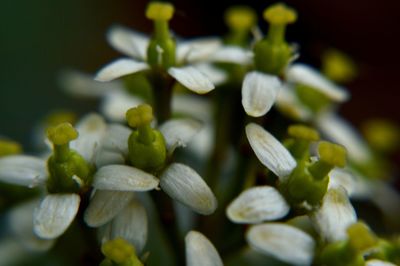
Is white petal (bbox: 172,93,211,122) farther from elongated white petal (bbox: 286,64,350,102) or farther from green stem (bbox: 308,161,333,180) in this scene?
green stem (bbox: 308,161,333,180)

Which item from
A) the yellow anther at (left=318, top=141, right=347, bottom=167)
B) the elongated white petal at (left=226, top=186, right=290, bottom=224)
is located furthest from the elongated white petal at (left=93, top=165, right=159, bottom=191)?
the yellow anther at (left=318, top=141, right=347, bottom=167)

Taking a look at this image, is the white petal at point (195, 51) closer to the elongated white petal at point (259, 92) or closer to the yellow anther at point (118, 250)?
the elongated white petal at point (259, 92)

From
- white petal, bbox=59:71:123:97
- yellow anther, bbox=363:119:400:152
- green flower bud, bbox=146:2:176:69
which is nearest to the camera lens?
green flower bud, bbox=146:2:176:69

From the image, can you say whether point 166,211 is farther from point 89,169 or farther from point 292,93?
point 292,93

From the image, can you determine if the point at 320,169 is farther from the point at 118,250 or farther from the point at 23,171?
the point at 23,171

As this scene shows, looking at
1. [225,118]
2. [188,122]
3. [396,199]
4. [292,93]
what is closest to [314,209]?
[188,122]

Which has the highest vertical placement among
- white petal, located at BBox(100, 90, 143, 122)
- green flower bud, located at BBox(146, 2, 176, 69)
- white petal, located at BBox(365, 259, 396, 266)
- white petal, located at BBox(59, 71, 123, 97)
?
green flower bud, located at BBox(146, 2, 176, 69)

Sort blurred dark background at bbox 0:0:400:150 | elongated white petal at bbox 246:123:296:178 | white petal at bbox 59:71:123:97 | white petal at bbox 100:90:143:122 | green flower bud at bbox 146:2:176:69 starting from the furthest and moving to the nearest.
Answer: blurred dark background at bbox 0:0:400:150 → white petal at bbox 59:71:123:97 → white petal at bbox 100:90:143:122 → green flower bud at bbox 146:2:176:69 → elongated white petal at bbox 246:123:296:178

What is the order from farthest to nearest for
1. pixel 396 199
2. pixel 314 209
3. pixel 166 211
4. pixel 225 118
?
1. pixel 396 199
2. pixel 225 118
3. pixel 166 211
4. pixel 314 209
